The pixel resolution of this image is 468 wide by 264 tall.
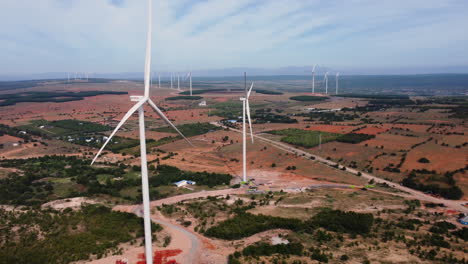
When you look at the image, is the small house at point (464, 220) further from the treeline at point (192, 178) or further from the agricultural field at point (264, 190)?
the treeline at point (192, 178)

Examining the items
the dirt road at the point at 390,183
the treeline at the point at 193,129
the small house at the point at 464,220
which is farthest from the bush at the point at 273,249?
the treeline at the point at 193,129

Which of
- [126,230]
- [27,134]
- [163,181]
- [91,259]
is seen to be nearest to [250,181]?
[163,181]

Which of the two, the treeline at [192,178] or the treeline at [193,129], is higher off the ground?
the treeline at [193,129]

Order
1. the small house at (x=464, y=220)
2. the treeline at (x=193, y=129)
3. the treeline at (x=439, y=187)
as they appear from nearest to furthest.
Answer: the small house at (x=464, y=220), the treeline at (x=439, y=187), the treeline at (x=193, y=129)

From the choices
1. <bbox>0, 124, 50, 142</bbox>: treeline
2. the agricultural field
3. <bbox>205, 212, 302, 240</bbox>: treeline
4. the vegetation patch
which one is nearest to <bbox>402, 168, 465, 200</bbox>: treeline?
the agricultural field

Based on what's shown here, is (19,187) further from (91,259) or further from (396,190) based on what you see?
(396,190)

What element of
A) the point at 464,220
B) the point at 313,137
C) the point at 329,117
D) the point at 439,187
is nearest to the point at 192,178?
the point at 464,220

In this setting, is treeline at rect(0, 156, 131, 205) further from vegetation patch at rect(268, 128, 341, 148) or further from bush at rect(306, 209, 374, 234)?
vegetation patch at rect(268, 128, 341, 148)
